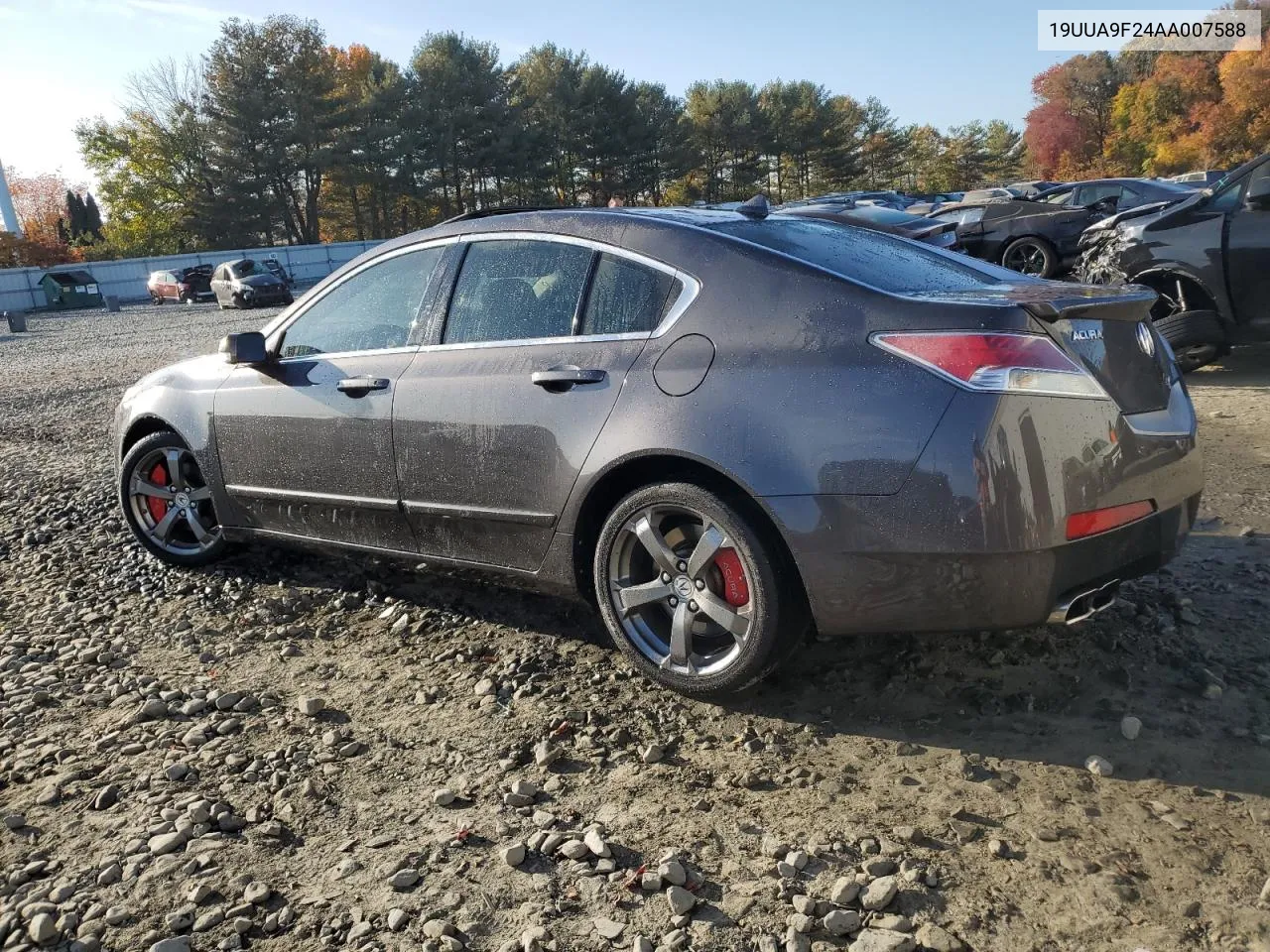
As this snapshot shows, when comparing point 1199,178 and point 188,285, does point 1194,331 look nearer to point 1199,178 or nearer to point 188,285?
point 1199,178

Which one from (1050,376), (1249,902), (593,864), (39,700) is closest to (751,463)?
(1050,376)

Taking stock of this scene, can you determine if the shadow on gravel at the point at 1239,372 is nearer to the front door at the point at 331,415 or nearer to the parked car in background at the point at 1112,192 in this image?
the front door at the point at 331,415

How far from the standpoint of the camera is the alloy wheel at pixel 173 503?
5.05 meters

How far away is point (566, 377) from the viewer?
344 cm

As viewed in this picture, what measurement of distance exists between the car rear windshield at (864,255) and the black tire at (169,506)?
3018 millimetres

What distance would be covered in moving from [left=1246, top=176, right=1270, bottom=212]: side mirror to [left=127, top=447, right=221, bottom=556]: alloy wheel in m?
7.31

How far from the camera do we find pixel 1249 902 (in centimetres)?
221

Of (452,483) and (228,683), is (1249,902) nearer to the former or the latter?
(452,483)

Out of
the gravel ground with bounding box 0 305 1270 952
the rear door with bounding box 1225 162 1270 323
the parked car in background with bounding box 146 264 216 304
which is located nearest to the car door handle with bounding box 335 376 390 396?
the gravel ground with bounding box 0 305 1270 952

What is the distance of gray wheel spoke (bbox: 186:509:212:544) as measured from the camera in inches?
198

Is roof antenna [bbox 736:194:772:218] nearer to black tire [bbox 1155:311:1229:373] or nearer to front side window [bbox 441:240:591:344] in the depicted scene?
front side window [bbox 441:240:591:344]

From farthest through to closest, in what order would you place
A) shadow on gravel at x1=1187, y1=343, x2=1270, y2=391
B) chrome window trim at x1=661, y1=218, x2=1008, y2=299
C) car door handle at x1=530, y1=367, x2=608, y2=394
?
shadow on gravel at x1=1187, y1=343, x2=1270, y2=391, car door handle at x1=530, y1=367, x2=608, y2=394, chrome window trim at x1=661, y1=218, x2=1008, y2=299

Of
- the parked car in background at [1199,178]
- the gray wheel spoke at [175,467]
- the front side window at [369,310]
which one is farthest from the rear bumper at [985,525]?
the parked car in background at [1199,178]

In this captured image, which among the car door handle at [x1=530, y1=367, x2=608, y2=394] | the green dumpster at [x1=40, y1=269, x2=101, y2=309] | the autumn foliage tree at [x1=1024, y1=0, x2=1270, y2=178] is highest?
the autumn foliage tree at [x1=1024, y1=0, x2=1270, y2=178]
